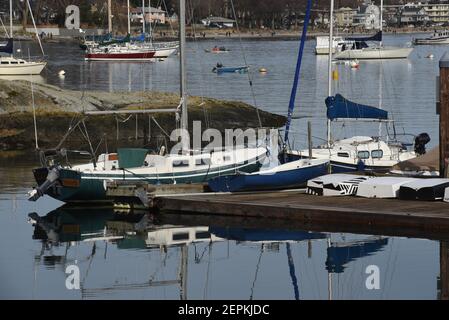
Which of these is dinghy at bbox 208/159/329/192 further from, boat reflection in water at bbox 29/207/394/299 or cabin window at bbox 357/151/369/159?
cabin window at bbox 357/151/369/159

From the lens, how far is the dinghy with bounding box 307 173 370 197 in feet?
110

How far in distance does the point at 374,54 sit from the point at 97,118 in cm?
7741

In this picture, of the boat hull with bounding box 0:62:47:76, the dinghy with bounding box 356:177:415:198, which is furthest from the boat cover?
the boat hull with bounding box 0:62:47:76

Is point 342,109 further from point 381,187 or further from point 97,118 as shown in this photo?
point 97,118

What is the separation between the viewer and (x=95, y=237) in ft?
108

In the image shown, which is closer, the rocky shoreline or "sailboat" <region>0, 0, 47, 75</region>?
the rocky shoreline

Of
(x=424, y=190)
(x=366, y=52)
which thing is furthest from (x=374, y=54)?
(x=424, y=190)

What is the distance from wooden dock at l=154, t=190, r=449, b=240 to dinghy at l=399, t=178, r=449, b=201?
242mm

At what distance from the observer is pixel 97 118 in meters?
52.6

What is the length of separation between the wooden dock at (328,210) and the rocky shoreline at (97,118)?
45.2 feet

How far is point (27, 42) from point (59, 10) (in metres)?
40.9

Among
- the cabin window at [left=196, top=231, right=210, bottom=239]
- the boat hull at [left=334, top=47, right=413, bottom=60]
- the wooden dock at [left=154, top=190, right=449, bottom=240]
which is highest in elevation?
the wooden dock at [left=154, top=190, right=449, bottom=240]

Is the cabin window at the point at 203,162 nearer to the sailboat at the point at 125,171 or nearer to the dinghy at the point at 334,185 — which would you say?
the sailboat at the point at 125,171
